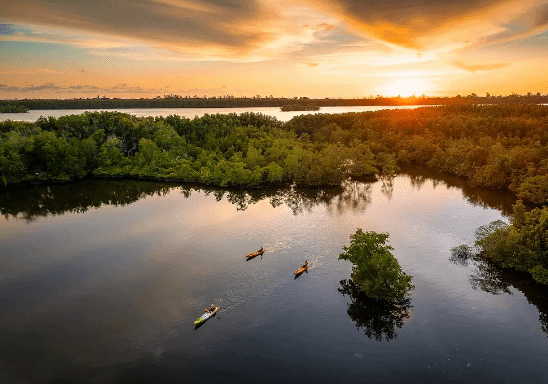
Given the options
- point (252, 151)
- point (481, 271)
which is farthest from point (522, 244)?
point (252, 151)

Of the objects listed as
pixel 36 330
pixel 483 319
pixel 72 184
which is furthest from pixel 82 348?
pixel 72 184

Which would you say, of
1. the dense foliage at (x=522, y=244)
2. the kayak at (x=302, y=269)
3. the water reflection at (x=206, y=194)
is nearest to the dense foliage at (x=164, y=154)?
the water reflection at (x=206, y=194)

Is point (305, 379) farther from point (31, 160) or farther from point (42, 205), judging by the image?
point (31, 160)

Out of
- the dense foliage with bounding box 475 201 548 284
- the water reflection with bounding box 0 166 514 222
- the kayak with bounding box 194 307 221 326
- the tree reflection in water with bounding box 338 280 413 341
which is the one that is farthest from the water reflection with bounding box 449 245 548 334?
the kayak with bounding box 194 307 221 326

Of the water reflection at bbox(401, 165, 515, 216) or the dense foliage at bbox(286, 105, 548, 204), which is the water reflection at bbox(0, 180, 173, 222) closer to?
the dense foliage at bbox(286, 105, 548, 204)

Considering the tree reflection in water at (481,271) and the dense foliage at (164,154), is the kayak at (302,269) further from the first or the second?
the dense foliage at (164,154)

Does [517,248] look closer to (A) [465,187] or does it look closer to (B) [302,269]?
(B) [302,269]
